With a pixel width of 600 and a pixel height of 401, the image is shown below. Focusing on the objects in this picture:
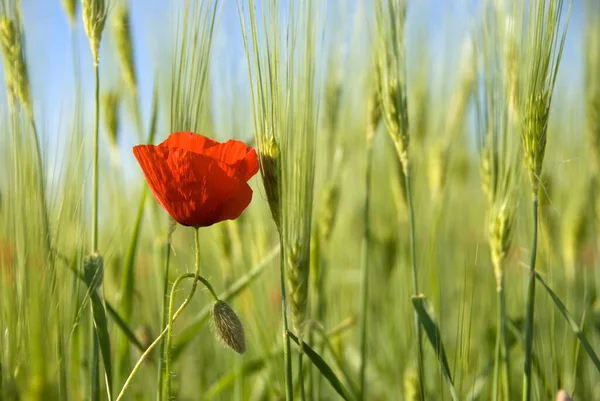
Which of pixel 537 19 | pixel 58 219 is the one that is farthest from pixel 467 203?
pixel 58 219

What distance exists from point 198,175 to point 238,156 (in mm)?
44

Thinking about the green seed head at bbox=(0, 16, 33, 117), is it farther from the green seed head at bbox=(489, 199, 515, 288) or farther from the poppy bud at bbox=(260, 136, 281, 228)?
the green seed head at bbox=(489, 199, 515, 288)

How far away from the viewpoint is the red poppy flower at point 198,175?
57 centimetres

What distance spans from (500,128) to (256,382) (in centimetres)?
68

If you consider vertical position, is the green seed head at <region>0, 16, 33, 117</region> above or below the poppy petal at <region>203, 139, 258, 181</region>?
above

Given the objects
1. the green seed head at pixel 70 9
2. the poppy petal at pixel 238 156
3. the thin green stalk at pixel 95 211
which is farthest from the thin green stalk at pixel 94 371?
the green seed head at pixel 70 9

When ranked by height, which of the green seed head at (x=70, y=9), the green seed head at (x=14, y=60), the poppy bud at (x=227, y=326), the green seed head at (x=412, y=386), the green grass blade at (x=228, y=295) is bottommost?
the green seed head at (x=412, y=386)

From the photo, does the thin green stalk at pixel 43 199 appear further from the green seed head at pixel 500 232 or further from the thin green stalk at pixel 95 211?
the green seed head at pixel 500 232

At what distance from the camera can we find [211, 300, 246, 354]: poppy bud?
59 centimetres

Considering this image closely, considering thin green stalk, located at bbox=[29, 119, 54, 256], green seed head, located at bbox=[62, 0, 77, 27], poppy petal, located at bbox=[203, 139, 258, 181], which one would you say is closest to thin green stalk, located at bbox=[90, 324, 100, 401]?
thin green stalk, located at bbox=[29, 119, 54, 256]

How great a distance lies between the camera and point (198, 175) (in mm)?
573

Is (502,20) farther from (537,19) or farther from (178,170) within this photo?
(178,170)

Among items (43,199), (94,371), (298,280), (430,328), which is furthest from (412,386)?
(43,199)

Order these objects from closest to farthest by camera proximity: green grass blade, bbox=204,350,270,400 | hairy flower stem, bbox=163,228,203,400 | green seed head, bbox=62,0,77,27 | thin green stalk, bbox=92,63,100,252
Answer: hairy flower stem, bbox=163,228,203,400
thin green stalk, bbox=92,63,100,252
green seed head, bbox=62,0,77,27
green grass blade, bbox=204,350,270,400
